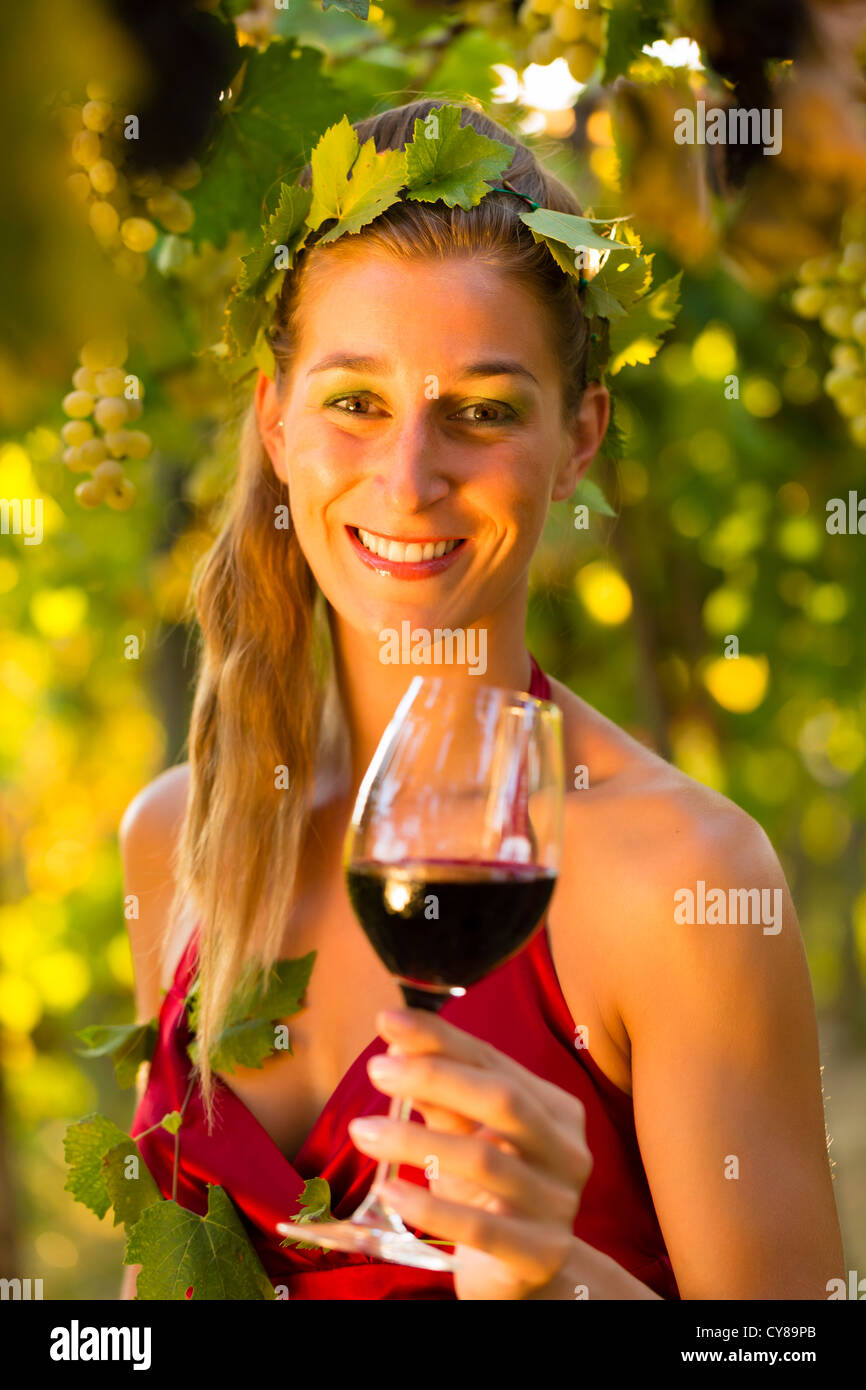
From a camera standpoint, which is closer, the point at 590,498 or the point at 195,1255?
the point at 195,1255

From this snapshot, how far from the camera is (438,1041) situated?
3.97 feet

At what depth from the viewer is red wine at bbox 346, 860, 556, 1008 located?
1329 mm

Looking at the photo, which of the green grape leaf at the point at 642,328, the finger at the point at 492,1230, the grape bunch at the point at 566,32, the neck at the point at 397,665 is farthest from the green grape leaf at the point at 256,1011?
the grape bunch at the point at 566,32

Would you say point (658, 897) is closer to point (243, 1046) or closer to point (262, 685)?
point (243, 1046)

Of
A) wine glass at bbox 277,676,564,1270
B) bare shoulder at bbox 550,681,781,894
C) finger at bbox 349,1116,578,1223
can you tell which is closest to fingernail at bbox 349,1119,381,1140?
finger at bbox 349,1116,578,1223

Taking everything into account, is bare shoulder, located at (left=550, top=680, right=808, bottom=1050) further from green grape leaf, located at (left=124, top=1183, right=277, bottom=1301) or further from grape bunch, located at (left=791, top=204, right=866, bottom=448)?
grape bunch, located at (left=791, top=204, right=866, bottom=448)

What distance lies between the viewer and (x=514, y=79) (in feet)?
10.6

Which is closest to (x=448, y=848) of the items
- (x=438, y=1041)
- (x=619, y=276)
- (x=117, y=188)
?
(x=438, y=1041)

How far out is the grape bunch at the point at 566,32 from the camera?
2287 millimetres

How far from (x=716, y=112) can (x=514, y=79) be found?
1.19 m

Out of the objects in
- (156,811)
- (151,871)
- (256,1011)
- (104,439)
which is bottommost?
(256,1011)

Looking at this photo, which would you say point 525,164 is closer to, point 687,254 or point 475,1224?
point 687,254

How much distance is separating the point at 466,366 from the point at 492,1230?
1.40 meters

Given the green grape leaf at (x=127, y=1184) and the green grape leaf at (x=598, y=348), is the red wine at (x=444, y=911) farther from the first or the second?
the green grape leaf at (x=598, y=348)
